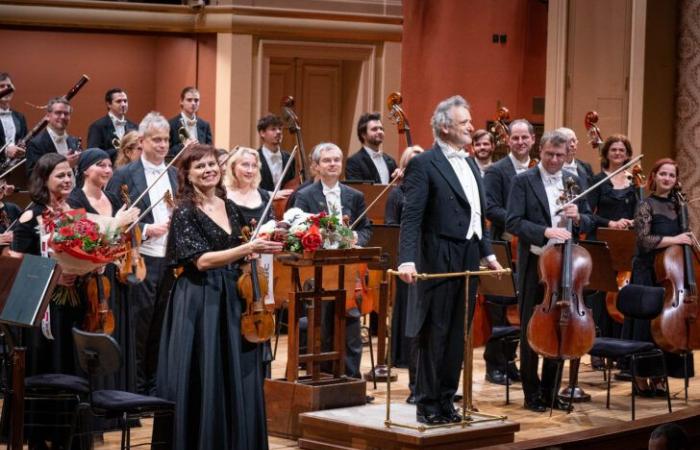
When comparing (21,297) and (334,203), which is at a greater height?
(334,203)

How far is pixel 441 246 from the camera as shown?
17.4ft

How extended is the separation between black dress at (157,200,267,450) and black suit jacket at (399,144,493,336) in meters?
0.82

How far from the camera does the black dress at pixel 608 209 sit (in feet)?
25.3

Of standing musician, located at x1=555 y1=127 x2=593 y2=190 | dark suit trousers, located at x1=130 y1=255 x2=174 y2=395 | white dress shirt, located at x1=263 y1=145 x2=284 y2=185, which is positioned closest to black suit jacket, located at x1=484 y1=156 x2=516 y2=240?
standing musician, located at x1=555 y1=127 x2=593 y2=190

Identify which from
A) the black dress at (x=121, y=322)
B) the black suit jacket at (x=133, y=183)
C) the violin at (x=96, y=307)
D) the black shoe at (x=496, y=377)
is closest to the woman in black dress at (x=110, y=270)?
the black dress at (x=121, y=322)

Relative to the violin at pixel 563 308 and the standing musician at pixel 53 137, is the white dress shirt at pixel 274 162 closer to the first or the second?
the standing musician at pixel 53 137

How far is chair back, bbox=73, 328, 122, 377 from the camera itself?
444 cm

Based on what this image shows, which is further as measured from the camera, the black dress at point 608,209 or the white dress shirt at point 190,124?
the white dress shirt at point 190,124

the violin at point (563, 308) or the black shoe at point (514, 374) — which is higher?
the violin at point (563, 308)

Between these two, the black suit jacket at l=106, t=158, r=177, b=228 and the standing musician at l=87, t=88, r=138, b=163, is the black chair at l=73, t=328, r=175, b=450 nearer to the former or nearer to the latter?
the black suit jacket at l=106, t=158, r=177, b=228

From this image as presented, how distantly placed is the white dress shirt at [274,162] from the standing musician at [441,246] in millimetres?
3003

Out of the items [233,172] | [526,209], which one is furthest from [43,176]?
[526,209]

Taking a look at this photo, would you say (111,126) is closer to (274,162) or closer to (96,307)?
(274,162)

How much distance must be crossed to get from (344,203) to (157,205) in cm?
94
